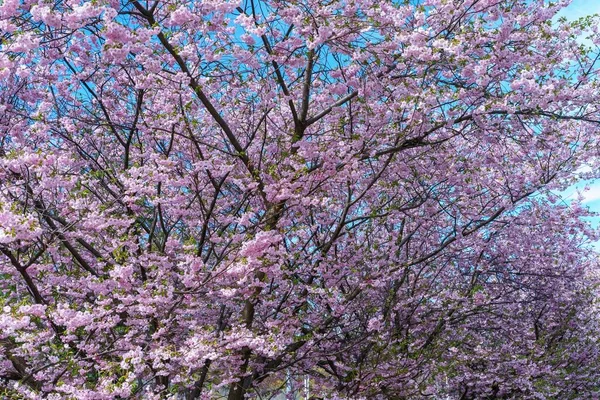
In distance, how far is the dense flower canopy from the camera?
600cm

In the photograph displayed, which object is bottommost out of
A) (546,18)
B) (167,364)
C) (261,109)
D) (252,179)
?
(167,364)

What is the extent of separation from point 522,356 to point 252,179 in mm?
6527

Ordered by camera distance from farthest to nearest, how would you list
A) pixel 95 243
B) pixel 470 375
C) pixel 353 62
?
A: pixel 470 375
pixel 95 243
pixel 353 62

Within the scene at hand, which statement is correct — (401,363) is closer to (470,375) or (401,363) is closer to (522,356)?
(470,375)

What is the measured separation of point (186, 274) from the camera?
634cm

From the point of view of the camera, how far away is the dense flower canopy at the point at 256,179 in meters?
6.00

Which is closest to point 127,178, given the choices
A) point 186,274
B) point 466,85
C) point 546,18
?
point 186,274

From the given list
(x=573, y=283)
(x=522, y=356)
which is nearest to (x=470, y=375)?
(x=522, y=356)

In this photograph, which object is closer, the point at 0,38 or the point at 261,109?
the point at 0,38

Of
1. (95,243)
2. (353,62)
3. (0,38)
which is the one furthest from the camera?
(95,243)

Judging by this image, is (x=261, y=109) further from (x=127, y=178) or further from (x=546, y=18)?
(x=546, y=18)

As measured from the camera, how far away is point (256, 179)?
7.26 metres

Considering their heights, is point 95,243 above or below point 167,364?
above

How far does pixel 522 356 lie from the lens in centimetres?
1059
